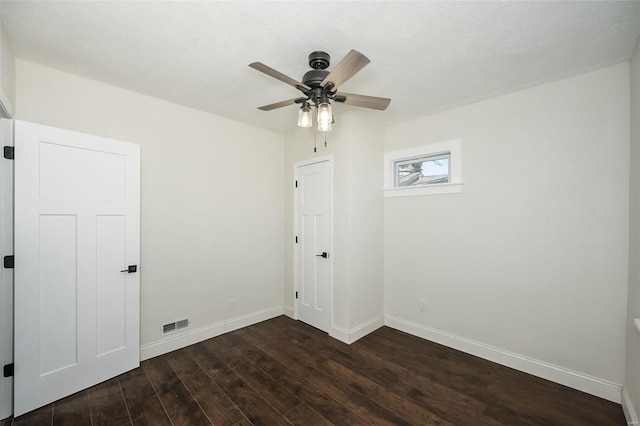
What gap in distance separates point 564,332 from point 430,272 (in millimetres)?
1218

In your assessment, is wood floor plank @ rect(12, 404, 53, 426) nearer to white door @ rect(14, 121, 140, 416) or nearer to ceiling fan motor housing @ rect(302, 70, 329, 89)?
white door @ rect(14, 121, 140, 416)

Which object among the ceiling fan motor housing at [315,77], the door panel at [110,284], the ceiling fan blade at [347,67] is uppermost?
the ceiling fan motor housing at [315,77]

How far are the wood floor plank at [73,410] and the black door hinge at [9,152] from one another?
1.91m

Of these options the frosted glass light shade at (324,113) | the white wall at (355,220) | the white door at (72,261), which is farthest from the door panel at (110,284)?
the white wall at (355,220)

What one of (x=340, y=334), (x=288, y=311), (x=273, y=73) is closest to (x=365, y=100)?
(x=273, y=73)

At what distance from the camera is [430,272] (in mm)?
3150

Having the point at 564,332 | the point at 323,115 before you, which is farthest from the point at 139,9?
the point at 564,332

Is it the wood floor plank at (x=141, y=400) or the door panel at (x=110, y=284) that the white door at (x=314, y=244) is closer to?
the wood floor plank at (x=141, y=400)

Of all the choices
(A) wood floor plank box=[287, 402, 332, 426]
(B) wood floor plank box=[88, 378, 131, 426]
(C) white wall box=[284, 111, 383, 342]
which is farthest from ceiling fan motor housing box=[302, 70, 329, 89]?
(B) wood floor plank box=[88, 378, 131, 426]

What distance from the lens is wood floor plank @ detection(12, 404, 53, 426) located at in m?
1.87

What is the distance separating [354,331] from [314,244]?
115cm

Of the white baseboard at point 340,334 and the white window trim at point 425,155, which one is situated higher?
the white window trim at point 425,155

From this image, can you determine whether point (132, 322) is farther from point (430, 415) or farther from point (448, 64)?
point (448, 64)

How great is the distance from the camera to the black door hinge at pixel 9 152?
75.6 inches
